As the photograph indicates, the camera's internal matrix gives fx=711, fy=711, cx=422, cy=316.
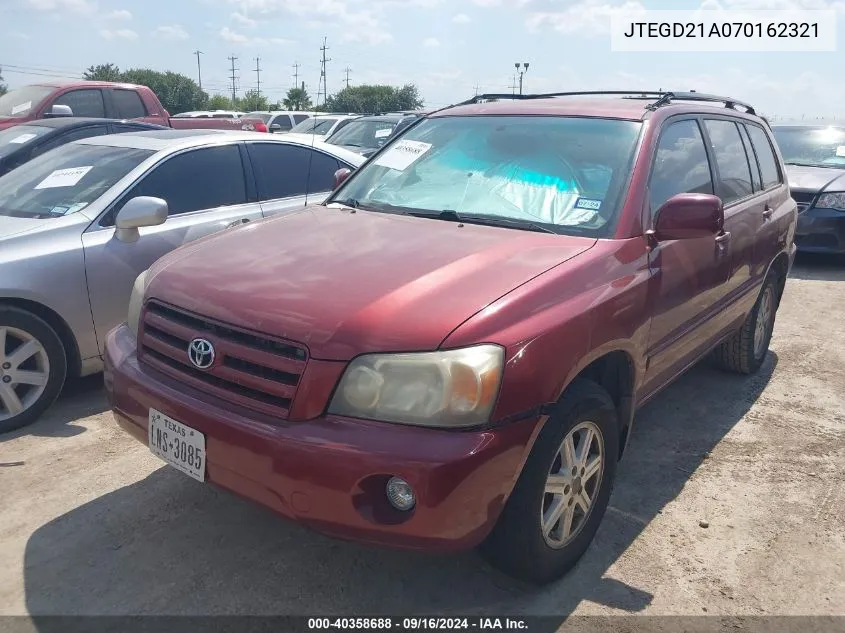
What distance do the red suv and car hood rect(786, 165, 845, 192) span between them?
5562 mm

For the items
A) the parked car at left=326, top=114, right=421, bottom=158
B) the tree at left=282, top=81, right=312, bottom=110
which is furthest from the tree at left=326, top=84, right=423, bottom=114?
the parked car at left=326, top=114, right=421, bottom=158

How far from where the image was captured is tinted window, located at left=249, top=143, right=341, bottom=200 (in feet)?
16.4

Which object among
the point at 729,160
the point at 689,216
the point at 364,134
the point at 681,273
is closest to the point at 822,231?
the point at 729,160

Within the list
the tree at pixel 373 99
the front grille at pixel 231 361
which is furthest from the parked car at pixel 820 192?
the tree at pixel 373 99

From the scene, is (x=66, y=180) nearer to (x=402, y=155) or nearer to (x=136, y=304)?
(x=136, y=304)

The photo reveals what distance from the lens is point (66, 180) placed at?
445 cm

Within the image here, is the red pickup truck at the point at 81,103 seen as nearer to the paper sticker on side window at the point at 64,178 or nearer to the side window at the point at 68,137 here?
the side window at the point at 68,137

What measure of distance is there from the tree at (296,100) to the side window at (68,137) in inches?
2803

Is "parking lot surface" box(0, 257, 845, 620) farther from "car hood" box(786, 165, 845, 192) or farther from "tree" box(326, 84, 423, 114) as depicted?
"tree" box(326, 84, 423, 114)

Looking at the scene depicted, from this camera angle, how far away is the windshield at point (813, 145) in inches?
364

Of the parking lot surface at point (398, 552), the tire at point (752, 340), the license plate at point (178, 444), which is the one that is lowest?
the parking lot surface at point (398, 552)

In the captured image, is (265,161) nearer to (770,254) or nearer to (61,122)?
(61,122)

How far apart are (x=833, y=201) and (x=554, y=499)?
24.0 ft

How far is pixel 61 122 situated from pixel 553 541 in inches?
245
